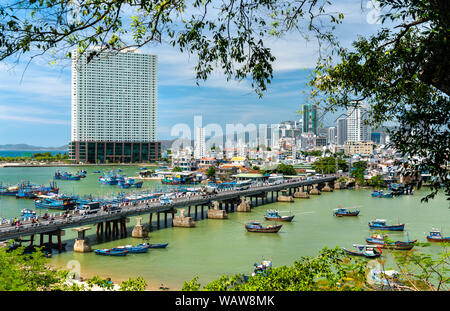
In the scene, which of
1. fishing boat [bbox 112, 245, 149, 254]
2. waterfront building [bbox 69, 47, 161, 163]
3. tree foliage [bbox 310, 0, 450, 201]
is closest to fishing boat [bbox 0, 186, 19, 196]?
fishing boat [bbox 112, 245, 149, 254]

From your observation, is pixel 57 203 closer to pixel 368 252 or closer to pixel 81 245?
pixel 81 245

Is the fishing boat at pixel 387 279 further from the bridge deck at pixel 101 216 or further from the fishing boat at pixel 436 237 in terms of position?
the bridge deck at pixel 101 216

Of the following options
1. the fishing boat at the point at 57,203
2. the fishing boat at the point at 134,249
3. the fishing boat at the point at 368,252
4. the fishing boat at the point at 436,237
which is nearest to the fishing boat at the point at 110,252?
the fishing boat at the point at 134,249

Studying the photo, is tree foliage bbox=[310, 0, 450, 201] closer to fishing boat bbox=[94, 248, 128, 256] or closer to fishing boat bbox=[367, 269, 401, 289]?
fishing boat bbox=[367, 269, 401, 289]

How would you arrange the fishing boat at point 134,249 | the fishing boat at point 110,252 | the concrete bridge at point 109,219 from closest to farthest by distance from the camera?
1. the concrete bridge at point 109,219
2. the fishing boat at point 110,252
3. the fishing boat at point 134,249

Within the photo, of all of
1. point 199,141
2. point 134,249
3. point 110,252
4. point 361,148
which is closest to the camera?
point 110,252

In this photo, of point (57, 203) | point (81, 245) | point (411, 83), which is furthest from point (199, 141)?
point (411, 83)
